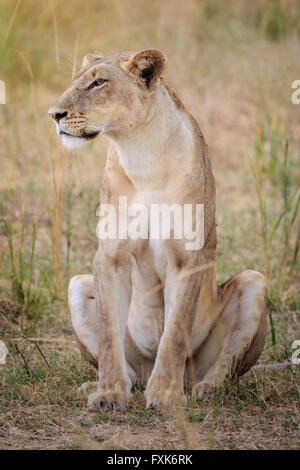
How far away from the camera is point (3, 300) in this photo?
5328 millimetres

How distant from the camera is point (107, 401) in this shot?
378 centimetres

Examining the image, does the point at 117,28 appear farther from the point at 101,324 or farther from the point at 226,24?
the point at 101,324

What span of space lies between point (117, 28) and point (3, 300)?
6656mm

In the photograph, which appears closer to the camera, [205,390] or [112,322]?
[112,322]

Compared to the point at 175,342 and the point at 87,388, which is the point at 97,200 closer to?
the point at 87,388

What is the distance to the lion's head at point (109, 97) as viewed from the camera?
3729mm

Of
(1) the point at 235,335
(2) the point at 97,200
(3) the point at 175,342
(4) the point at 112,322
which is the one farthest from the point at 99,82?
(2) the point at 97,200

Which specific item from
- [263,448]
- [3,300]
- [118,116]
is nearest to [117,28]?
[3,300]

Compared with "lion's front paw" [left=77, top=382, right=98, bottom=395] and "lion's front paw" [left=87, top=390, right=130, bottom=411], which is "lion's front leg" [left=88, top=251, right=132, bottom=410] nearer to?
"lion's front paw" [left=87, top=390, right=130, bottom=411]

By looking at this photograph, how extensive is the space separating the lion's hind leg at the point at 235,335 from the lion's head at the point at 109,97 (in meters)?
1.12

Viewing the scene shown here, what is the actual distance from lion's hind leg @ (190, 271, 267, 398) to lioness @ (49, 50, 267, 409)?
0.01 metres

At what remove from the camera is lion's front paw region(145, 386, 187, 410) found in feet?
12.3

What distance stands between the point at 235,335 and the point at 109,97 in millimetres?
1414

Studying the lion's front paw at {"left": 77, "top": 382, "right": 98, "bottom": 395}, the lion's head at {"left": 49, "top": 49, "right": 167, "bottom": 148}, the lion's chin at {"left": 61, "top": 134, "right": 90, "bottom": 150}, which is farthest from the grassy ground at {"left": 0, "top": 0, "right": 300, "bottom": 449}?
the lion's chin at {"left": 61, "top": 134, "right": 90, "bottom": 150}
